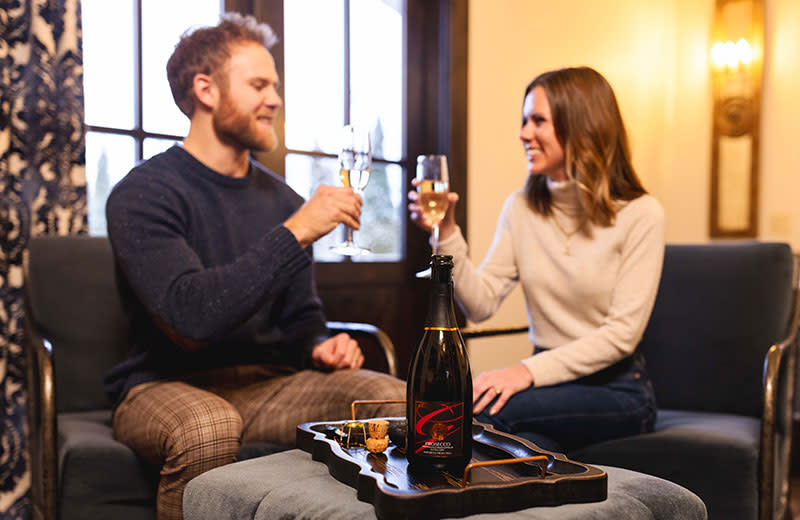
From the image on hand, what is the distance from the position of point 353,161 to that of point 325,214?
5.3 inches

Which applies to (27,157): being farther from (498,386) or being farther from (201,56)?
(498,386)

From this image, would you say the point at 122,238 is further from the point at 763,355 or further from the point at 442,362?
the point at 763,355

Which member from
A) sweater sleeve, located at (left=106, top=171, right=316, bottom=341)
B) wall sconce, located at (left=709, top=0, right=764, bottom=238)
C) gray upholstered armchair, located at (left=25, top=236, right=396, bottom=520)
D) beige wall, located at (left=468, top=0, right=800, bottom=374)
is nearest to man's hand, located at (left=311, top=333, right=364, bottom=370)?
gray upholstered armchair, located at (left=25, top=236, right=396, bottom=520)

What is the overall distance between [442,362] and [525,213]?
1.05m

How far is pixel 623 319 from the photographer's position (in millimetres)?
1758

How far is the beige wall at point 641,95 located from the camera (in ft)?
10.5

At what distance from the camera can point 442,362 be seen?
107 centimetres

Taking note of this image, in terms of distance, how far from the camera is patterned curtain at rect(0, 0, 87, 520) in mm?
1905

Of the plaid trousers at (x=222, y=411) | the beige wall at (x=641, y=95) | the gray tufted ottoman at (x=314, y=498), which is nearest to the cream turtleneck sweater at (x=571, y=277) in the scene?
the plaid trousers at (x=222, y=411)

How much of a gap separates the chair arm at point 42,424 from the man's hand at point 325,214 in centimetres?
57

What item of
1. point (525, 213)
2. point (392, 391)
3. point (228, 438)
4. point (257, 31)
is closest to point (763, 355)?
point (525, 213)

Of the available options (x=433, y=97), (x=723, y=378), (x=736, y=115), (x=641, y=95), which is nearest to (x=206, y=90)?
(x=433, y=97)

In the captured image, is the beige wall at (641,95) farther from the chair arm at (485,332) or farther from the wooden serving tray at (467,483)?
the wooden serving tray at (467,483)

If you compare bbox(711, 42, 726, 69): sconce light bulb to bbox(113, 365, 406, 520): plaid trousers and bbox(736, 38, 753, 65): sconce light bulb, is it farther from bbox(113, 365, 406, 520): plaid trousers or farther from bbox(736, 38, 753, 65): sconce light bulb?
bbox(113, 365, 406, 520): plaid trousers
